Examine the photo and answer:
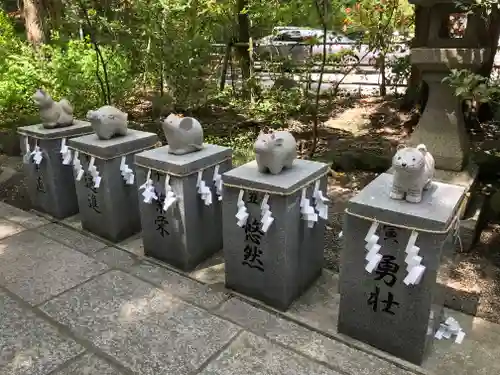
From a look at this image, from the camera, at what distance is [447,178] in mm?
4129

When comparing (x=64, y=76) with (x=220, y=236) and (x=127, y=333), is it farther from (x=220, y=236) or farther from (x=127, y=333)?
(x=127, y=333)

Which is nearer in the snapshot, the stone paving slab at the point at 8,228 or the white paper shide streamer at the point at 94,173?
the white paper shide streamer at the point at 94,173

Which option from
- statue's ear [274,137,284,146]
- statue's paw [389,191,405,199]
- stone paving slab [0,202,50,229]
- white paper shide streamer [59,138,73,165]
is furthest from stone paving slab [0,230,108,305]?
statue's paw [389,191,405,199]

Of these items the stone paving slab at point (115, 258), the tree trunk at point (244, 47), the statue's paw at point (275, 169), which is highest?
the tree trunk at point (244, 47)

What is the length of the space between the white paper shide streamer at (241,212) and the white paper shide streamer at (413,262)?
1.11 meters

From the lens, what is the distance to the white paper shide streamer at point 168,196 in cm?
338

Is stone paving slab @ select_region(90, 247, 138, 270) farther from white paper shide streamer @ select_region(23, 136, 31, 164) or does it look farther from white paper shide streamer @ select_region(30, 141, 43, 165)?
white paper shide streamer @ select_region(23, 136, 31, 164)

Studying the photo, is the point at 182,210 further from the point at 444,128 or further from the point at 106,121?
the point at 444,128

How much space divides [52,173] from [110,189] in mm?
997

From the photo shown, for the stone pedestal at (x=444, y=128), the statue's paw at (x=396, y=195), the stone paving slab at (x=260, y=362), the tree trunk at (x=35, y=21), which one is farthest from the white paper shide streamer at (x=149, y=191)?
the tree trunk at (x=35, y=21)

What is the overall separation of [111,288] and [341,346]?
6.00 feet

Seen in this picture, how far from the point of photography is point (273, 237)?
297cm

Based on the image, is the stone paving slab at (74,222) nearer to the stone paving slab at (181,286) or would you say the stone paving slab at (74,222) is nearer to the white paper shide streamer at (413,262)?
the stone paving slab at (181,286)

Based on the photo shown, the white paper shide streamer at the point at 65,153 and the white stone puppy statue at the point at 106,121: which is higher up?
the white stone puppy statue at the point at 106,121
